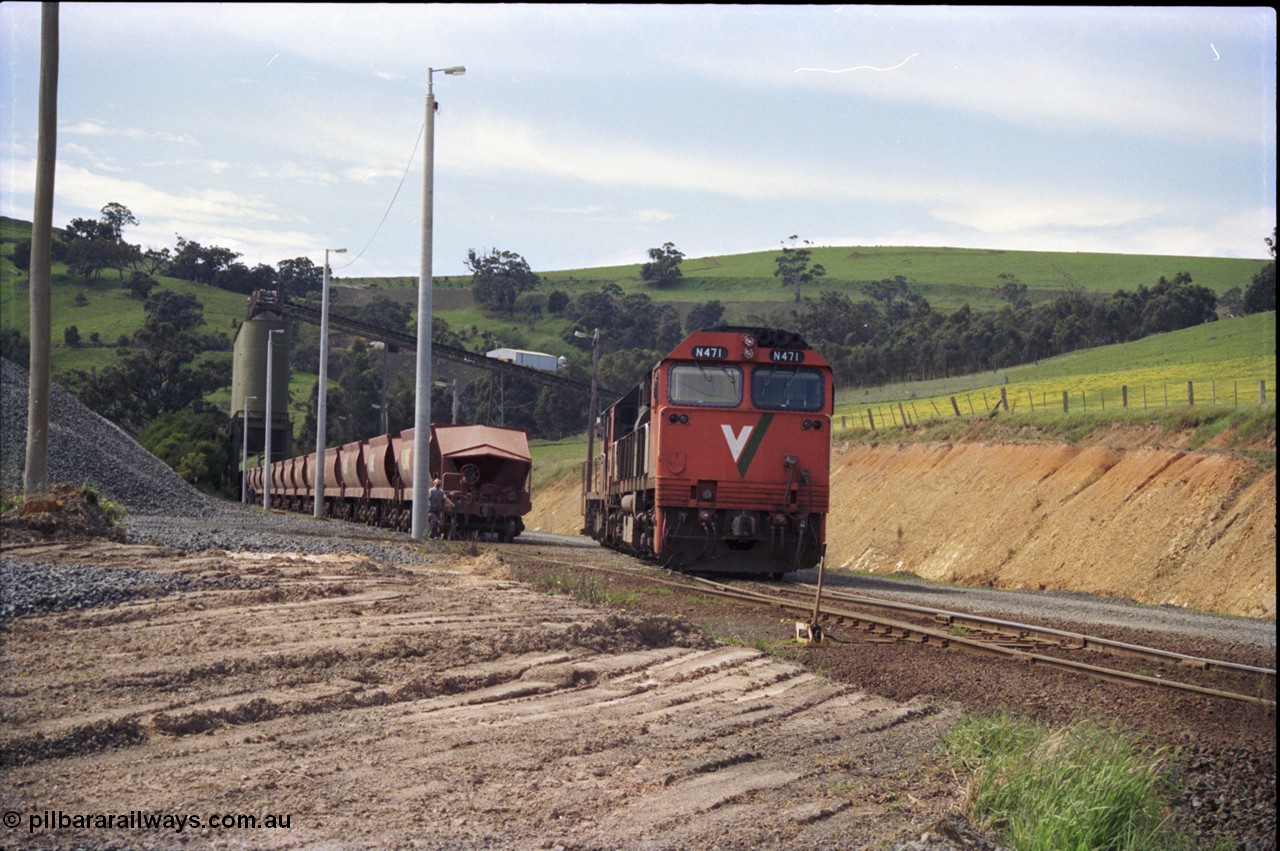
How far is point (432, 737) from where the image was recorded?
693 centimetres

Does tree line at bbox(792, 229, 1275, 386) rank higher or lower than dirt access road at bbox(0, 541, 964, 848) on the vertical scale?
higher

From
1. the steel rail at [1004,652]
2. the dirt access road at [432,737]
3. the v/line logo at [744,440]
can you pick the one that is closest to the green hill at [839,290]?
the v/line logo at [744,440]

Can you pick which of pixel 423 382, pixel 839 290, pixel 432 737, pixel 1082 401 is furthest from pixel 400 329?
pixel 432 737

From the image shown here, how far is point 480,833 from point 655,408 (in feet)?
46.6

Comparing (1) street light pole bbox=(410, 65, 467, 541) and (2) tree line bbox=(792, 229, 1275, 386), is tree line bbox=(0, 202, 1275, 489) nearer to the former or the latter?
(2) tree line bbox=(792, 229, 1275, 386)

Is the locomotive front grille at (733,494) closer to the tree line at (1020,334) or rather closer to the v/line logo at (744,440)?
the v/line logo at (744,440)

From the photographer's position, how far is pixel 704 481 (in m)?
19.0

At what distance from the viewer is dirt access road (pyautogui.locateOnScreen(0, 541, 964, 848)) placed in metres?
5.52

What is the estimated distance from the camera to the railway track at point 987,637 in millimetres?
10070

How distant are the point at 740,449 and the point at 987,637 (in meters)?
6.88

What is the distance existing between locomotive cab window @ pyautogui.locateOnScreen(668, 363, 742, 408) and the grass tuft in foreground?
12.4 metres

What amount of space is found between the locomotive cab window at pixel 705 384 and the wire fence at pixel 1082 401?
62.7ft

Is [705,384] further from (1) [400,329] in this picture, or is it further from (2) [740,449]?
(1) [400,329]

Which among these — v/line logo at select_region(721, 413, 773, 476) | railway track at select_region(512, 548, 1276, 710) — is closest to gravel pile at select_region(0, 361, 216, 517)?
v/line logo at select_region(721, 413, 773, 476)
